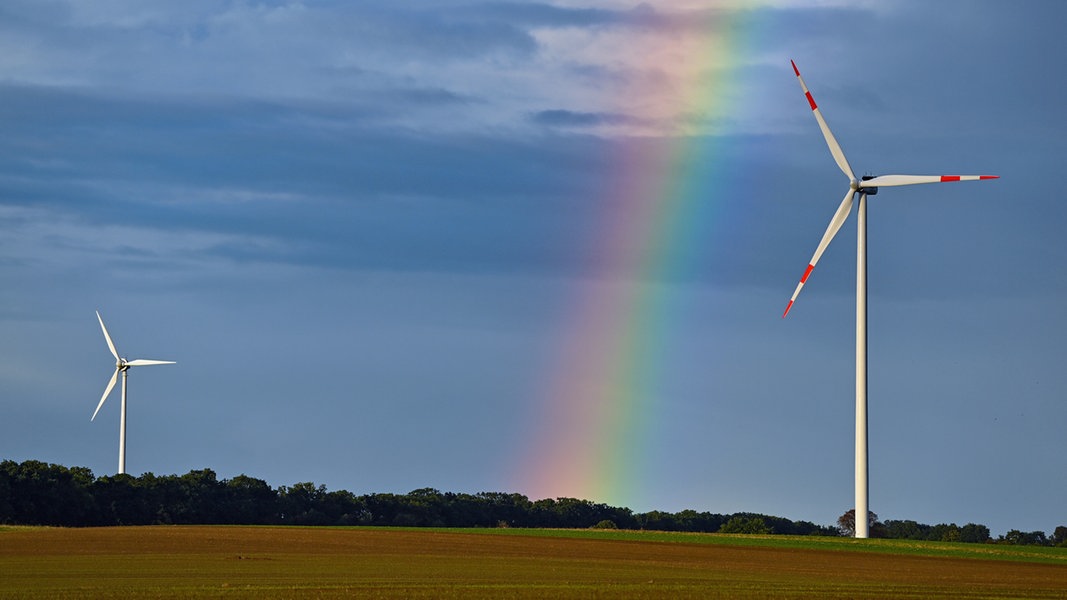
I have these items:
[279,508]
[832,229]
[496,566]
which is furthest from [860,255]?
[279,508]

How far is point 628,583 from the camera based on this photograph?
5459cm

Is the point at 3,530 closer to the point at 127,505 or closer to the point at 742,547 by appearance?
the point at 127,505

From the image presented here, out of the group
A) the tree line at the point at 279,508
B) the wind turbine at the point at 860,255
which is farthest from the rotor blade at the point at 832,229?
the tree line at the point at 279,508

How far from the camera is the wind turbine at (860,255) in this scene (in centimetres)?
8700

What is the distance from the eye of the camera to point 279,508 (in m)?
154

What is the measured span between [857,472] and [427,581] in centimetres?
4070

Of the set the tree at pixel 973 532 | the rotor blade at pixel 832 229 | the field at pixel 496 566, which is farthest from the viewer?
the tree at pixel 973 532

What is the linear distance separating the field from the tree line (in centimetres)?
2644

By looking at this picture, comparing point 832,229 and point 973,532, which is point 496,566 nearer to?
point 832,229

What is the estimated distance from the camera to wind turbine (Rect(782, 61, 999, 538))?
87.0 m

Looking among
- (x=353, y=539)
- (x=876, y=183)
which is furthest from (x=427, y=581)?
(x=876, y=183)

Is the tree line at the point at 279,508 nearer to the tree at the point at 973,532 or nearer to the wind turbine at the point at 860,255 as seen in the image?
the tree at the point at 973,532

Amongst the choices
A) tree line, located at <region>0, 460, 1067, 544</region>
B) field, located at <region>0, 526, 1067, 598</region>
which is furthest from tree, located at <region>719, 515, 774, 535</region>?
field, located at <region>0, 526, 1067, 598</region>

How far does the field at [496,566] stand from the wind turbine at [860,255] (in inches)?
165
